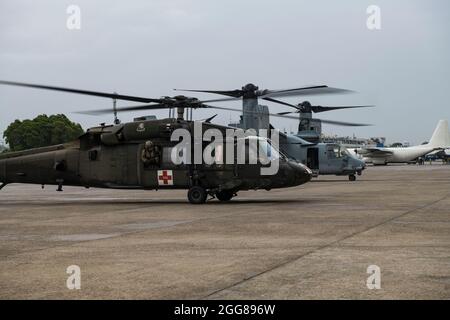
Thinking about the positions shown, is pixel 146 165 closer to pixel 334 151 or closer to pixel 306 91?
pixel 306 91

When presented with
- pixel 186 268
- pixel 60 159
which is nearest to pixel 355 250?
pixel 186 268

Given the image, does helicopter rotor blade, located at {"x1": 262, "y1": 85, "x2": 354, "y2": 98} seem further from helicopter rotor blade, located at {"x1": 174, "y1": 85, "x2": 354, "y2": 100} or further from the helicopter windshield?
the helicopter windshield

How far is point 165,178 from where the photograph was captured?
20734 mm

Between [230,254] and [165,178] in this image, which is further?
[165,178]

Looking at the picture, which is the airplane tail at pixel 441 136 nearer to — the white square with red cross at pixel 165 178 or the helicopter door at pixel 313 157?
the helicopter door at pixel 313 157

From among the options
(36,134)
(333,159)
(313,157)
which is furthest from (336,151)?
(36,134)

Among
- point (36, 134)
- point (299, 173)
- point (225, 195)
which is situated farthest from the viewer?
point (36, 134)

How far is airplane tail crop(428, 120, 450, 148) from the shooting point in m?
111

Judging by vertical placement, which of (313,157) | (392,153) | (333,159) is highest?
(392,153)

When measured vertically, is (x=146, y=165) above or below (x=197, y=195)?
above

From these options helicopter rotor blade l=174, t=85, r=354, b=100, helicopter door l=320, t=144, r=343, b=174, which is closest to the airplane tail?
helicopter door l=320, t=144, r=343, b=174

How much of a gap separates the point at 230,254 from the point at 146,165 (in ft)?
39.3

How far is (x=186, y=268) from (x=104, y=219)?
7956 mm
